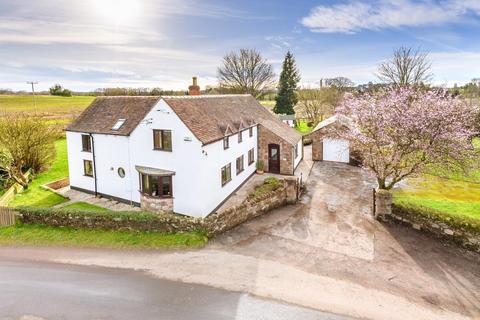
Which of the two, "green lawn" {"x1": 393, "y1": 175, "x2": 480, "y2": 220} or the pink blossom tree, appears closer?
the pink blossom tree

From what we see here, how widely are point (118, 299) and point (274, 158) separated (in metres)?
18.5

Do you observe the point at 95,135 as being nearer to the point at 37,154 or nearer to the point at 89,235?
the point at 89,235

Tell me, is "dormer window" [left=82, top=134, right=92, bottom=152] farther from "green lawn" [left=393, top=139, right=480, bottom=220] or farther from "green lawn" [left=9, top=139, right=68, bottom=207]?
"green lawn" [left=393, top=139, right=480, bottom=220]

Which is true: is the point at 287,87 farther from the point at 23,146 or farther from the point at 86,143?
the point at 23,146

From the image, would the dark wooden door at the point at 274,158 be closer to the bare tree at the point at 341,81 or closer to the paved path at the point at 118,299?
the paved path at the point at 118,299

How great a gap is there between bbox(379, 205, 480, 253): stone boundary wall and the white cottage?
1024cm

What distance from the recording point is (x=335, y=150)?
31.7m

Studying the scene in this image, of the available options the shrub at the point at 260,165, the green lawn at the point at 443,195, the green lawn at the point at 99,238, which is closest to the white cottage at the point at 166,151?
the shrub at the point at 260,165

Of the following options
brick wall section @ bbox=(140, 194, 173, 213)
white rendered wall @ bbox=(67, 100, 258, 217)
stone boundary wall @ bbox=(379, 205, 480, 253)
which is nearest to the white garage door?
white rendered wall @ bbox=(67, 100, 258, 217)

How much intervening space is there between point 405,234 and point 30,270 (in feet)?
59.4

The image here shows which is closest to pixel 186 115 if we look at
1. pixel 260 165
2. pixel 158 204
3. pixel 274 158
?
pixel 158 204

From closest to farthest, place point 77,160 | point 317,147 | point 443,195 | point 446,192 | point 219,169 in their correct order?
1. point 219,169
2. point 443,195
3. point 446,192
4. point 77,160
5. point 317,147

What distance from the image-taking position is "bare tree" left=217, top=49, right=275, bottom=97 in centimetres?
5666

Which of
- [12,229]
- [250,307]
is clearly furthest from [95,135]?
[250,307]
